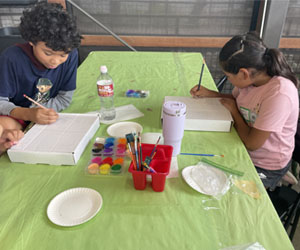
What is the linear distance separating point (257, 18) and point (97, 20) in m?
1.69

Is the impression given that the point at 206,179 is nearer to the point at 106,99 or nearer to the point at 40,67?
the point at 106,99

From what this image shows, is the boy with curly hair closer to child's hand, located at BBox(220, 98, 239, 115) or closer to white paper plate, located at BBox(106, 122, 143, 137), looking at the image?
white paper plate, located at BBox(106, 122, 143, 137)

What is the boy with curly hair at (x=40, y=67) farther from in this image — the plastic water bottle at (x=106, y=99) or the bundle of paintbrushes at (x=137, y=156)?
the bundle of paintbrushes at (x=137, y=156)

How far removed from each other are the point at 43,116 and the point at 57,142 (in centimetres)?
16

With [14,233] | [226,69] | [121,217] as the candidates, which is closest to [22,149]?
[14,233]

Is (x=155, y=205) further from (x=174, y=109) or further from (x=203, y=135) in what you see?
(x=203, y=135)

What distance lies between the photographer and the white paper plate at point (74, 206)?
0.61 meters

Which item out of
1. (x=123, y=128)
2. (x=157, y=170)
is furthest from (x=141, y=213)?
(x=123, y=128)

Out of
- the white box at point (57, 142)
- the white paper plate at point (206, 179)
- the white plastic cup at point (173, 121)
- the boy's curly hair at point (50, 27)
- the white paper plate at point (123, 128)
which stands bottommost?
the white paper plate at point (206, 179)

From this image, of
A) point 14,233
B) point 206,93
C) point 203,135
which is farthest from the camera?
point 206,93

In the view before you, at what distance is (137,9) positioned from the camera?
2.67 m

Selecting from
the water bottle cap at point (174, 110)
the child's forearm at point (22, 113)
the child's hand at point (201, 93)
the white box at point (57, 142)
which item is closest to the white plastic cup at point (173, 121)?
the water bottle cap at point (174, 110)

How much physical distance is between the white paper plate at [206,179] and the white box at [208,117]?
0.72 ft

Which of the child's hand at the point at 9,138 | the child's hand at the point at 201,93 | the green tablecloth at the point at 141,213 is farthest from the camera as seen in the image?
the child's hand at the point at 201,93
